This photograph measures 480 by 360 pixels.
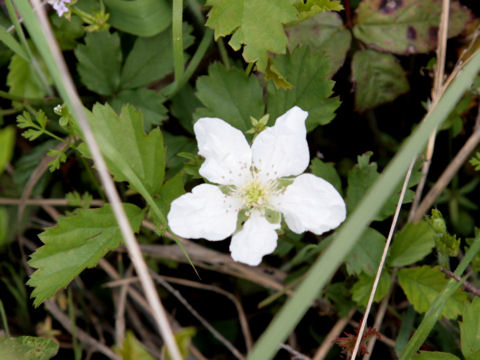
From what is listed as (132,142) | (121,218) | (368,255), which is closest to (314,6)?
(132,142)

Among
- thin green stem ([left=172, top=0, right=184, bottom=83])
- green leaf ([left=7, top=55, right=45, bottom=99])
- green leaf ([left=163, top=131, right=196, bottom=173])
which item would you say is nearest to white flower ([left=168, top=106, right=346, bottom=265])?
thin green stem ([left=172, top=0, right=184, bottom=83])

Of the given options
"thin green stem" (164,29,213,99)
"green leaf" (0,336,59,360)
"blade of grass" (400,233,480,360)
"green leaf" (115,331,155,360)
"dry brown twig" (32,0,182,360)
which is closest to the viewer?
"dry brown twig" (32,0,182,360)

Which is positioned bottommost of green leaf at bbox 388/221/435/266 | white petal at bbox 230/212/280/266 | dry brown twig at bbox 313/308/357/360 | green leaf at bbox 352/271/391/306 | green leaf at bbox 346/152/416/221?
dry brown twig at bbox 313/308/357/360

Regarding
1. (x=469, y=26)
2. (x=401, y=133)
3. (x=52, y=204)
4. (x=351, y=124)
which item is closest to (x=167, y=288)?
(x=52, y=204)

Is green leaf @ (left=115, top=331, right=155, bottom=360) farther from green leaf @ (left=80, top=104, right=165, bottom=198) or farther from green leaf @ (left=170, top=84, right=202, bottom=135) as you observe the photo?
green leaf @ (left=170, top=84, right=202, bottom=135)

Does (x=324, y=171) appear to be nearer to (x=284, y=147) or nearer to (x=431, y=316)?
(x=284, y=147)

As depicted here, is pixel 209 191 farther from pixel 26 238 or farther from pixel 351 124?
pixel 26 238
